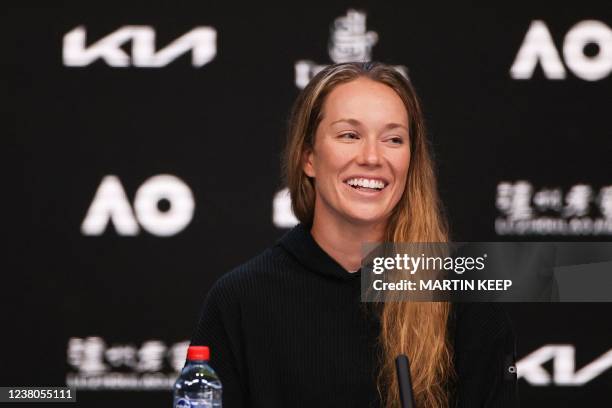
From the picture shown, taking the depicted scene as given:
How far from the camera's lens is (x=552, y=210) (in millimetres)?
3328

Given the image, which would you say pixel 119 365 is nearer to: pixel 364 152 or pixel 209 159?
pixel 209 159

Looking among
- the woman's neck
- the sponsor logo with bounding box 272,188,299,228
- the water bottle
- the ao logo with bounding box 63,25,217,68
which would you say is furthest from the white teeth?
the ao logo with bounding box 63,25,217,68

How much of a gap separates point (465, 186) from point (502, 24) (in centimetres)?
50

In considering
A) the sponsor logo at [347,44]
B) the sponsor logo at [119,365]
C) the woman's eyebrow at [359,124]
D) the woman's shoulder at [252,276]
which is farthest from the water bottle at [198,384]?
the sponsor logo at [347,44]

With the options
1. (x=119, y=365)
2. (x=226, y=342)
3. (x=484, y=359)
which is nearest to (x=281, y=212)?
(x=119, y=365)

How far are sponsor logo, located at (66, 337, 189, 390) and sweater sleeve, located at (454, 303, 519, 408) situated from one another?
1.36 metres

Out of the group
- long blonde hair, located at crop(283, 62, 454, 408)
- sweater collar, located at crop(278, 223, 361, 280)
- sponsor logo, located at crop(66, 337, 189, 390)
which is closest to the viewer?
long blonde hair, located at crop(283, 62, 454, 408)

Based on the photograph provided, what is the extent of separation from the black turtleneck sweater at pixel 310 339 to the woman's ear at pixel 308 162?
0.40ft

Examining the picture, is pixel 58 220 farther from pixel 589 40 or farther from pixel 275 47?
pixel 589 40

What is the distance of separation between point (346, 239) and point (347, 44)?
1.24m

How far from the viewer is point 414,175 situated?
2213mm

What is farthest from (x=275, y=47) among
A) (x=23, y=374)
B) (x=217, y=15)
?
(x=23, y=374)

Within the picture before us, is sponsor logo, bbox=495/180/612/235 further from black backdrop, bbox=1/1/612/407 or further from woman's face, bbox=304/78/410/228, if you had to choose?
woman's face, bbox=304/78/410/228

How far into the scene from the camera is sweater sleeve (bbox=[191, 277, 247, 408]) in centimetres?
213
